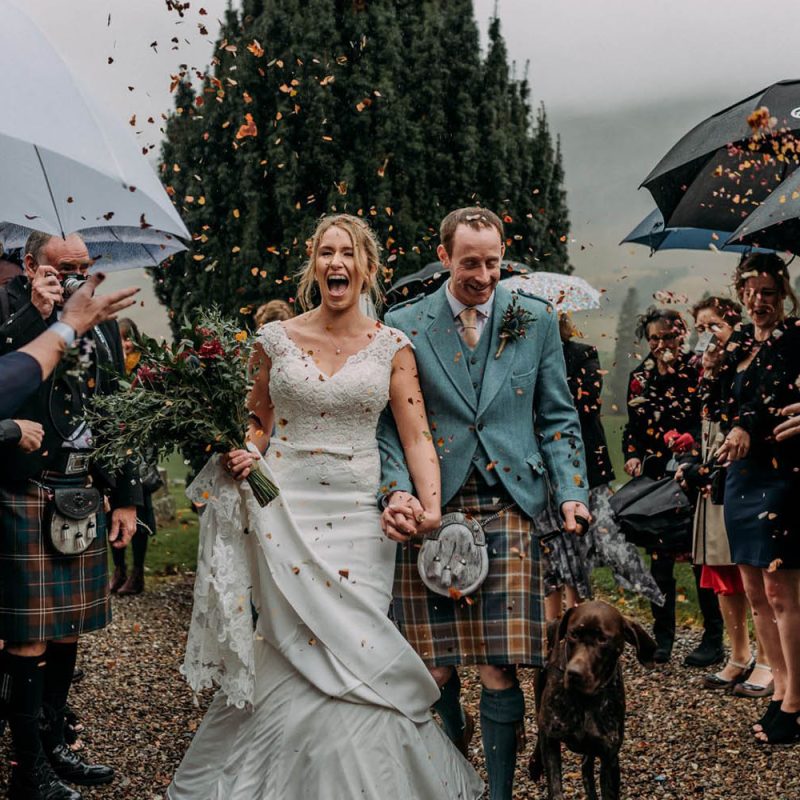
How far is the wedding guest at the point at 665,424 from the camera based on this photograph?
289 inches

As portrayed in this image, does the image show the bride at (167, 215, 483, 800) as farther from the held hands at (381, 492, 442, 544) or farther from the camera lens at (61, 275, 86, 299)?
the camera lens at (61, 275, 86, 299)

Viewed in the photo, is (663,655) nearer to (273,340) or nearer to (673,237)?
(673,237)

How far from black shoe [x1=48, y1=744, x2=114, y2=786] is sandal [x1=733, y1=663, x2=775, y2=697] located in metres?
3.73

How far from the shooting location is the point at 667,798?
4988 mm

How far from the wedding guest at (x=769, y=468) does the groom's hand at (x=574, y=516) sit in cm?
136

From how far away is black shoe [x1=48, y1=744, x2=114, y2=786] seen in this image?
16.5 feet

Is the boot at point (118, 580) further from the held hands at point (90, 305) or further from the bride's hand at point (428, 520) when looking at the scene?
the held hands at point (90, 305)

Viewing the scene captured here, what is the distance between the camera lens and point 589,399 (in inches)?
298

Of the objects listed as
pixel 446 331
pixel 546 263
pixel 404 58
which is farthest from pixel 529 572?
pixel 404 58

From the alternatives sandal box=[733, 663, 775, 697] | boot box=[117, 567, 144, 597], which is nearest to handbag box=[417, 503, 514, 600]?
sandal box=[733, 663, 775, 697]

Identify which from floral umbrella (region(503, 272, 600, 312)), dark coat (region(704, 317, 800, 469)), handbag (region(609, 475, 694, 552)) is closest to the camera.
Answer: dark coat (region(704, 317, 800, 469))

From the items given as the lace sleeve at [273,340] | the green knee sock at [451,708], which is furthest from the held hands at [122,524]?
the green knee sock at [451,708]

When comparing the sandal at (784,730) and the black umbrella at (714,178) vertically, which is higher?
the black umbrella at (714,178)

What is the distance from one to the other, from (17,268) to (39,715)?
263 centimetres
